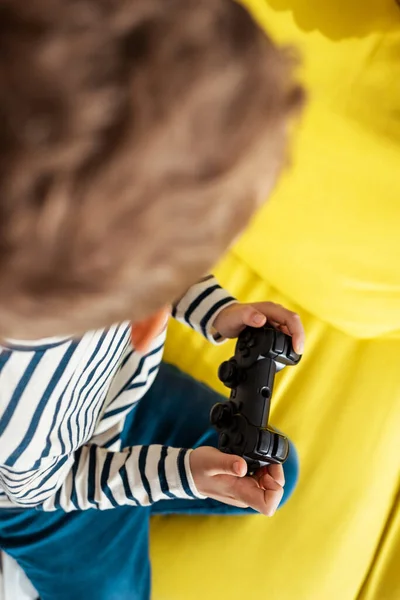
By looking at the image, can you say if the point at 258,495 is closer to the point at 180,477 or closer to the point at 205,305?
the point at 180,477

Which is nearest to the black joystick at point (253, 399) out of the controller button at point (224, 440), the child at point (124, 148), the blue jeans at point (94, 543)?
the controller button at point (224, 440)

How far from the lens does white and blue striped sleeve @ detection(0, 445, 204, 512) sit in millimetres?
588

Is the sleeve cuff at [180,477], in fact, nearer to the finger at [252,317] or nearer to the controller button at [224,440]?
the controller button at [224,440]

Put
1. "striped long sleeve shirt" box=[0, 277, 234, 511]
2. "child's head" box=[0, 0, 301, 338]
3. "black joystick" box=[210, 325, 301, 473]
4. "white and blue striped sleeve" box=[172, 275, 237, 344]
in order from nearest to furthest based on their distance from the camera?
"child's head" box=[0, 0, 301, 338]
"striped long sleeve shirt" box=[0, 277, 234, 511]
"black joystick" box=[210, 325, 301, 473]
"white and blue striped sleeve" box=[172, 275, 237, 344]

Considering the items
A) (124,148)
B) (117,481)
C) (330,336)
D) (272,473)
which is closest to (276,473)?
(272,473)

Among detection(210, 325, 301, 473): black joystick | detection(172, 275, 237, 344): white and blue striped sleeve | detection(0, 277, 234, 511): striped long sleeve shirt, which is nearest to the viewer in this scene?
detection(0, 277, 234, 511): striped long sleeve shirt

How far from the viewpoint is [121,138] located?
Answer: 0.25m

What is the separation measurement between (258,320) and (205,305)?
72 millimetres

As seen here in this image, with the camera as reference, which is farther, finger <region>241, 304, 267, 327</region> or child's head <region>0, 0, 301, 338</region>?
finger <region>241, 304, 267, 327</region>

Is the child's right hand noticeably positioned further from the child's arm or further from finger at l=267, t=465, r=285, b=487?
the child's arm

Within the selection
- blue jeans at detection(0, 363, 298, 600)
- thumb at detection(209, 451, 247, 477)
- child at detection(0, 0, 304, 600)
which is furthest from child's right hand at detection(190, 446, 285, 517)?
child at detection(0, 0, 304, 600)

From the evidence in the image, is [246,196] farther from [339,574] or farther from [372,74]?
[339,574]

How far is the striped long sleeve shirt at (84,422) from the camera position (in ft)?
1.51

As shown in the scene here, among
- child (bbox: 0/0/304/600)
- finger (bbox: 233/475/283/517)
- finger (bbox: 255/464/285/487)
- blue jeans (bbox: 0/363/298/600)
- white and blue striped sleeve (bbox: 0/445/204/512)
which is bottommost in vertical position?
blue jeans (bbox: 0/363/298/600)
